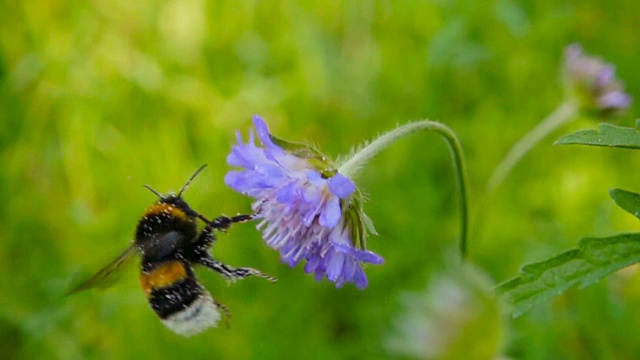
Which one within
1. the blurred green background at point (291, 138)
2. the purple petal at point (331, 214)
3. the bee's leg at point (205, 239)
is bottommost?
the bee's leg at point (205, 239)

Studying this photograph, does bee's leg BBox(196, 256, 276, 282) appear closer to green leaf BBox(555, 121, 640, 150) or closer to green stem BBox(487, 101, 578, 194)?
green leaf BBox(555, 121, 640, 150)

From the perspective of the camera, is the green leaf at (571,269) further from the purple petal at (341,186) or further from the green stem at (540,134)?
the green stem at (540,134)

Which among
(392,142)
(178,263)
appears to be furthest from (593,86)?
(178,263)

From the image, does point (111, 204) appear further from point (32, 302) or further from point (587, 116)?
point (587, 116)

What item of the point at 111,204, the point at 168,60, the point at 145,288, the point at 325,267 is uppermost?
the point at 168,60

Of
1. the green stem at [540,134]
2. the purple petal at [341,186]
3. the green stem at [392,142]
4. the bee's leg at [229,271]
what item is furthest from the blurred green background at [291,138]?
the purple petal at [341,186]

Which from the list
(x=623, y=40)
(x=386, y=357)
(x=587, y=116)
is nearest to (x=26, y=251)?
(x=386, y=357)
